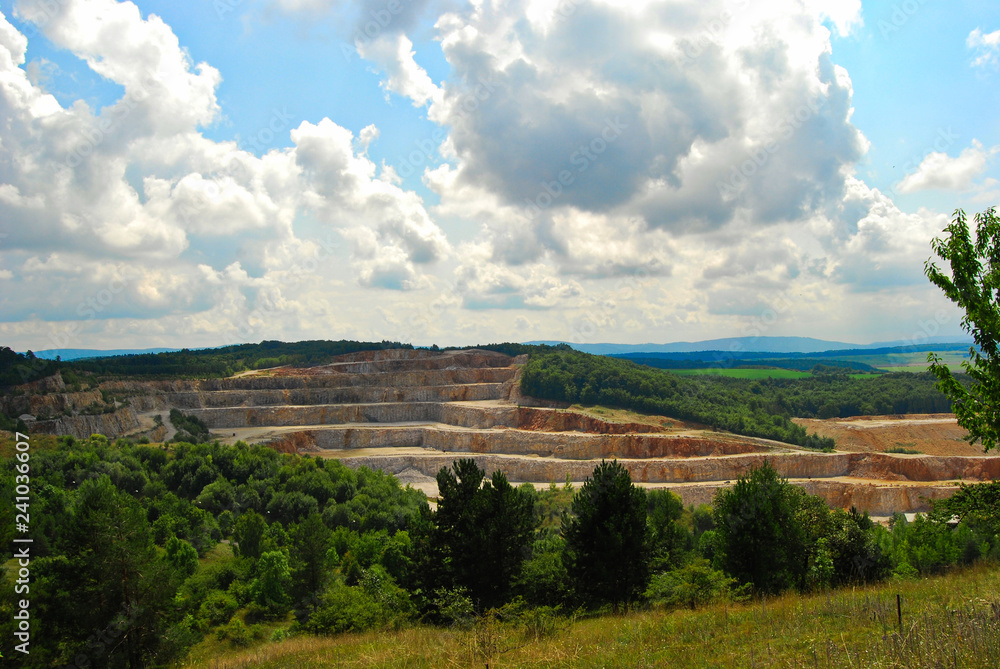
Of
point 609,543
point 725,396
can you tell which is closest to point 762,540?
point 609,543

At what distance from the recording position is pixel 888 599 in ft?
38.5

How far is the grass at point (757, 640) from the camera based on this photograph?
25.0 ft

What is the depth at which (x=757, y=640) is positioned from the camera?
10.1m

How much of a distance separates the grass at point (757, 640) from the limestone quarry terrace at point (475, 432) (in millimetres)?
44586

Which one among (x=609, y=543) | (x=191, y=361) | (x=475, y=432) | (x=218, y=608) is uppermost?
(x=191, y=361)

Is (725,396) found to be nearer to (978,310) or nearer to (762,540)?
(762,540)

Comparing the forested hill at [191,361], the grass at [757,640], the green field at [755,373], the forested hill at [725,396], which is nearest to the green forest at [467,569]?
the grass at [757,640]

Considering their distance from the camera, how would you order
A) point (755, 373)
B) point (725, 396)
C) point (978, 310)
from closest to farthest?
point (978, 310) < point (725, 396) < point (755, 373)

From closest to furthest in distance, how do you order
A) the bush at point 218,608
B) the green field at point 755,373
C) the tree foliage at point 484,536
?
the tree foliage at point 484,536
the bush at point 218,608
the green field at point 755,373

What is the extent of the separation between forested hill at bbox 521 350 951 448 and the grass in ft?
230

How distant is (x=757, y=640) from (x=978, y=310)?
266 inches

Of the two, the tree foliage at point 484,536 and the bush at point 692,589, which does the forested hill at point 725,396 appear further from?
the bush at point 692,589

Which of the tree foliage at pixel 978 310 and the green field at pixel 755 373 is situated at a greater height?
the tree foliage at pixel 978 310

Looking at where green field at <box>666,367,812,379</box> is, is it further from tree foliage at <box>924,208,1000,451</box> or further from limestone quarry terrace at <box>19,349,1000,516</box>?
tree foliage at <box>924,208,1000,451</box>
